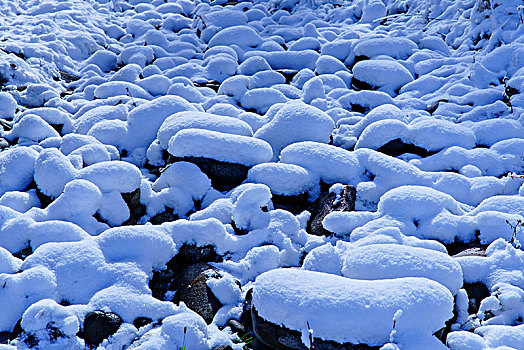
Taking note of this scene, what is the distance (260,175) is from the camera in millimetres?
3273

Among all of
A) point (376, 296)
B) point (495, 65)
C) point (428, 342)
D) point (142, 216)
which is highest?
point (495, 65)

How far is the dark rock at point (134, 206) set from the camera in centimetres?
312

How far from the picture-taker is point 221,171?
11.0ft

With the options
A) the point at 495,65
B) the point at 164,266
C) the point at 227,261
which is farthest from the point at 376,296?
the point at 495,65

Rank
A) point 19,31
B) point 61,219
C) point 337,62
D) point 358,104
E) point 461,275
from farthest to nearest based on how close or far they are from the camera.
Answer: point 19,31 < point 337,62 < point 358,104 < point 61,219 < point 461,275

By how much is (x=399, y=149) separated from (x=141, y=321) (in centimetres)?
235

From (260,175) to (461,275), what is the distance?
140cm

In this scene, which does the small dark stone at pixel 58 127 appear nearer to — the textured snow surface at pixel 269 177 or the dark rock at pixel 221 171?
the textured snow surface at pixel 269 177

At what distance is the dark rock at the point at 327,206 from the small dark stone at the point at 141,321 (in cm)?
116

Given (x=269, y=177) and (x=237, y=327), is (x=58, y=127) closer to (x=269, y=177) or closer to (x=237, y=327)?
(x=269, y=177)

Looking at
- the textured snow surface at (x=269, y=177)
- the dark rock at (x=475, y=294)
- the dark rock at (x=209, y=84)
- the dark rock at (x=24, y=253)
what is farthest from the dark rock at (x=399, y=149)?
the dark rock at (x=24, y=253)

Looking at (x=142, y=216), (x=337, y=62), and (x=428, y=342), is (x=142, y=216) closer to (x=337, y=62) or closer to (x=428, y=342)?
(x=428, y=342)

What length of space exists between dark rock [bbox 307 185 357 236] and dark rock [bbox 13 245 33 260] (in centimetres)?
161

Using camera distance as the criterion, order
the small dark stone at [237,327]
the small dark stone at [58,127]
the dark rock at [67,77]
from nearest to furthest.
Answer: the small dark stone at [237,327]
the small dark stone at [58,127]
the dark rock at [67,77]
